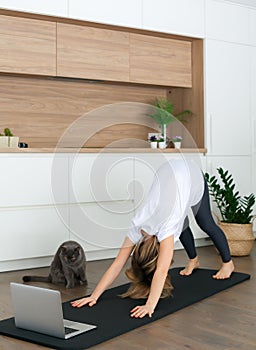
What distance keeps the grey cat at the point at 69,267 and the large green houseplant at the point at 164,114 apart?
75.3 inches

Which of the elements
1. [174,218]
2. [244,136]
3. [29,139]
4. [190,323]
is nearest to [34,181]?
[29,139]

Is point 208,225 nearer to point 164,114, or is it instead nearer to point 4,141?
point 4,141

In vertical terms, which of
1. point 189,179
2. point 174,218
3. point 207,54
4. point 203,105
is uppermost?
point 207,54

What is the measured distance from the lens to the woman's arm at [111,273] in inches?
122

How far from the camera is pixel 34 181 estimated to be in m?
4.30

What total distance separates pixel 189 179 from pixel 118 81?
2.11 metres

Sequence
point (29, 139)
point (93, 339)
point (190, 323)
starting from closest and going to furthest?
1. point (93, 339)
2. point (190, 323)
3. point (29, 139)

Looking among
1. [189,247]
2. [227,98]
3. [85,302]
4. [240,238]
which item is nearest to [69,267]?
[85,302]

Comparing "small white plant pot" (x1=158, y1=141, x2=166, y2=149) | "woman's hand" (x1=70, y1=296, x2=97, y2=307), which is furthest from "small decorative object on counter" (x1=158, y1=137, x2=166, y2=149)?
"woman's hand" (x1=70, y1=296, x2=97, y2=307)

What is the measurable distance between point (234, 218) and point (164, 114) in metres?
1.11

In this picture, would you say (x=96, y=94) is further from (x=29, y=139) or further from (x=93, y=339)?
(x=93, y=339)

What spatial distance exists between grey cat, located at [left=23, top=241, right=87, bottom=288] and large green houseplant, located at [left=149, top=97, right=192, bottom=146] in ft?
6.27

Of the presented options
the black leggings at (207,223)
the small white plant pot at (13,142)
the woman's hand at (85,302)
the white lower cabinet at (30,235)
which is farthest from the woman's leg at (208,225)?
the small white plant pot at (13,142)

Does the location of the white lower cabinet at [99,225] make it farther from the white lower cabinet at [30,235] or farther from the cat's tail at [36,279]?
the cat's tail at [36,279]
